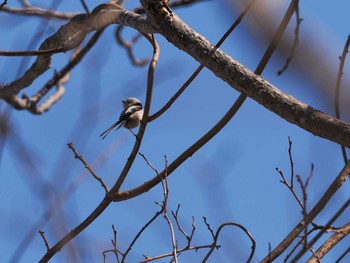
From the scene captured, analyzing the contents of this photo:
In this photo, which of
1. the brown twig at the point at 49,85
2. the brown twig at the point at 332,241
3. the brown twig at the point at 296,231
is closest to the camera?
the brown twig at the point at 296,231

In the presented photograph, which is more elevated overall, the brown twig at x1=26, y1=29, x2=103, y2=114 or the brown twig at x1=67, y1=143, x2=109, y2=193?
the brown twig at x1=26, y1=29, x2=103, y2=114

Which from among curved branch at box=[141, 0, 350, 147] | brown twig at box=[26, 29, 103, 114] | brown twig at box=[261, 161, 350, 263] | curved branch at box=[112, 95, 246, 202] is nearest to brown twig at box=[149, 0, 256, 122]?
curved branch at box=[141, 0, 350, 147]

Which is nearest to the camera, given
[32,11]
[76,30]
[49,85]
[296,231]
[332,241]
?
[296,231]

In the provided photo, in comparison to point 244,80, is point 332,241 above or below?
below

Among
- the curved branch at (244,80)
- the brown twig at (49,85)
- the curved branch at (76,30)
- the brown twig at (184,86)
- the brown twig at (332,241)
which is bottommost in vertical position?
the brown twig at (332,241)

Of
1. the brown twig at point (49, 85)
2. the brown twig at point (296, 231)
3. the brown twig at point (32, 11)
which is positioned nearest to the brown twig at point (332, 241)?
the brown twig at point (296, 231)

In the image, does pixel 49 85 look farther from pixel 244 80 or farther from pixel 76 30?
pixel 244 80

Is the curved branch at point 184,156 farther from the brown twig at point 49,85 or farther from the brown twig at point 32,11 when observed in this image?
the brown twig at point 49,85

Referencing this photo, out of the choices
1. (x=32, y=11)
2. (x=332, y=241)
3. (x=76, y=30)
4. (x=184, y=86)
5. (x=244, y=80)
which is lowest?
(x=332, y=241)

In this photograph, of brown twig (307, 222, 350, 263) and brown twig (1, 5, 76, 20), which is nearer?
brown twig (307, 222, 350, 263)

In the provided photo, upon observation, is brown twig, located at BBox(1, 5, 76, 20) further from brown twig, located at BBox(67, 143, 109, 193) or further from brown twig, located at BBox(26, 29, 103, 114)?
brown twig, located at BBox(67, 143, 109, 193)

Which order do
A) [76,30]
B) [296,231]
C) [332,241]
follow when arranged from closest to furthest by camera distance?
[296,231] < [332,241] < [76,30]

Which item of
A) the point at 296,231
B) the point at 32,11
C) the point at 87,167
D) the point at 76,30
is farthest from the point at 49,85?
the point at 296,231

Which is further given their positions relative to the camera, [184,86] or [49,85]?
→ [49,85]
